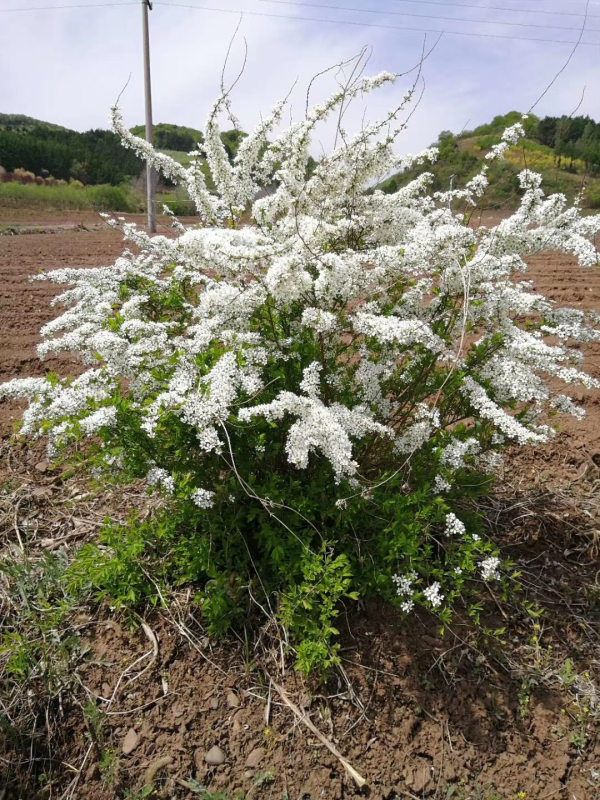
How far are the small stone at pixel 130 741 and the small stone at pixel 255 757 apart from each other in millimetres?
607

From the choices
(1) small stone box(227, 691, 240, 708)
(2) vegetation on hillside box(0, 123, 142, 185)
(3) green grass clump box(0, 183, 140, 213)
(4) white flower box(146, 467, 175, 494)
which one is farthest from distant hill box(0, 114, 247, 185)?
(1) small stone box(227, 691, 240, 708)

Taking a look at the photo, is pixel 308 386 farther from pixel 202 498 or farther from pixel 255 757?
pixel 255 757

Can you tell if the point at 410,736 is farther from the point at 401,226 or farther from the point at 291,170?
the point at 291,170

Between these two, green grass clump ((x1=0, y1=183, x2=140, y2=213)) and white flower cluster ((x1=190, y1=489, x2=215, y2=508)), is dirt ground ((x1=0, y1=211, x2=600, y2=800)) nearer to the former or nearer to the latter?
white flower cluster ((x1=190, y1=489, x2=215, y2=508))

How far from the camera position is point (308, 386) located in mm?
2623

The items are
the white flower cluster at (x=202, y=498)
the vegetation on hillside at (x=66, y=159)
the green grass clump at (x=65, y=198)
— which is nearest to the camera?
→ the white flower cluster at (x=202, y=498)

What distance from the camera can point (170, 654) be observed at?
119 inches

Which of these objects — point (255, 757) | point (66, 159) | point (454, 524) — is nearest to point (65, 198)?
point (66, 159)

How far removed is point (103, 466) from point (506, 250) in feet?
8.99

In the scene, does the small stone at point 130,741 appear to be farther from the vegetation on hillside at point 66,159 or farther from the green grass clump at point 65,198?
the vegetation on hillside at point 66,159

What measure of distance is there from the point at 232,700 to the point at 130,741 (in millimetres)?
557

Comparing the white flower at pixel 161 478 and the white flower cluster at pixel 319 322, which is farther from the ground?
the white flower cluster at pixel 319 322

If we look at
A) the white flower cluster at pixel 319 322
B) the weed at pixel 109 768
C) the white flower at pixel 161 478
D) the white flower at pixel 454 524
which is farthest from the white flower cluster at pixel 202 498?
the weed at pixel 109 768

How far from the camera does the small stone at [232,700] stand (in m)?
2.81
